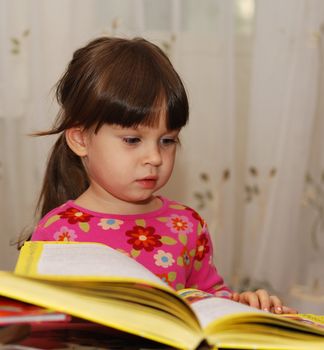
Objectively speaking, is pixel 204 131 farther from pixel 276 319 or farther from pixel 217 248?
pixel 276 319

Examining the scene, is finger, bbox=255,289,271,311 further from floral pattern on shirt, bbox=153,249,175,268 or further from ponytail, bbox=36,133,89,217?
ponytail, bbox=36,133,89,217

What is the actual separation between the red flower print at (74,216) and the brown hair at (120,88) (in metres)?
0.13

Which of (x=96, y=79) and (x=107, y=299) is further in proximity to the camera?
(x=96, y=79)

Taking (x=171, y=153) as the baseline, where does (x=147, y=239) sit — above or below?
below

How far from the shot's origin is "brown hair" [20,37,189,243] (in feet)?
3.05

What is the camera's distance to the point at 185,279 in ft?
3.29

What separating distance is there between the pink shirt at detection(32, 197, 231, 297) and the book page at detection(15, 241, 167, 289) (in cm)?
22

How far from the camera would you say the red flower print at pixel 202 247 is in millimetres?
1033

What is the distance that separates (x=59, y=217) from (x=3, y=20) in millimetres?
801

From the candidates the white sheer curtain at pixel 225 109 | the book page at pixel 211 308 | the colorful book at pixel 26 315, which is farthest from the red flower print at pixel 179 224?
the white sheer curtain at pixel 225 109

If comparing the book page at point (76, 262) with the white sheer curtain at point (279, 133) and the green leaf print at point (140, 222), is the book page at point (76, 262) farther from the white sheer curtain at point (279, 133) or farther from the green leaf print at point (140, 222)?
the white sheer curtain at point (279, 133)

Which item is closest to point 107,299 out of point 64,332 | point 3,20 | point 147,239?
point 64,332

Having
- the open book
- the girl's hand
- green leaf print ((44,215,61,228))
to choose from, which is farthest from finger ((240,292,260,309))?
green leaf print ((44,215,61,228))

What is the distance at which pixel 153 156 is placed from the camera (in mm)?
937
